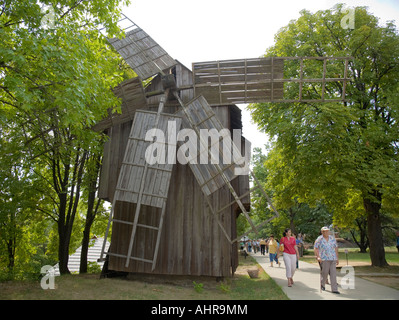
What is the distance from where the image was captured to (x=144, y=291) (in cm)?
854

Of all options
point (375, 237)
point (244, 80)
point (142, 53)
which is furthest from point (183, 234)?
point (375, 237)

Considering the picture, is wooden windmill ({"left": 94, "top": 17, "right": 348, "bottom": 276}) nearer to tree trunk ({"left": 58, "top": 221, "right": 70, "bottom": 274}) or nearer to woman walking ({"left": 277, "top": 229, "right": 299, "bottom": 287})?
woman walking ({"left": 277, "top": 229, "right": 299, "bottom": 287})

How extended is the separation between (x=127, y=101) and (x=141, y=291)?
258 inches

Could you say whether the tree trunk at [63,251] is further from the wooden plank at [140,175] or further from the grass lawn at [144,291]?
the wooden plank at [140,175]

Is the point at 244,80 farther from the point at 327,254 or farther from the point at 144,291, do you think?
the point at 144,291

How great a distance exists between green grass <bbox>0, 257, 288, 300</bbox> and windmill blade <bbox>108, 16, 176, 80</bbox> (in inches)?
280

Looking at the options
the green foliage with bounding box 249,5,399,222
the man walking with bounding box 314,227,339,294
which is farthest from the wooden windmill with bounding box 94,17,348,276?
the green foliage with bounding box 249,5,399,222

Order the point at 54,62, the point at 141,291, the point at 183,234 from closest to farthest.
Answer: the point at 54,62 → the point at 141,291 → the point at 183,234

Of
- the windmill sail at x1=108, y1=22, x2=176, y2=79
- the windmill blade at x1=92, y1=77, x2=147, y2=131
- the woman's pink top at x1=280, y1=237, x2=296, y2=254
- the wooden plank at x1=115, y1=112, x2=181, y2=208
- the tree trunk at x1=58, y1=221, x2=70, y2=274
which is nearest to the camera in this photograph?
the wooden plank at x1=115, y1=112, x2=181, y2=208

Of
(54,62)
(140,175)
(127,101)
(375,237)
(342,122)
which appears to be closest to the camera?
(54,62)

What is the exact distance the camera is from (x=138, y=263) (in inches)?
424

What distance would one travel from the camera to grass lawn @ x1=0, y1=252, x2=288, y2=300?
24.6 ft
